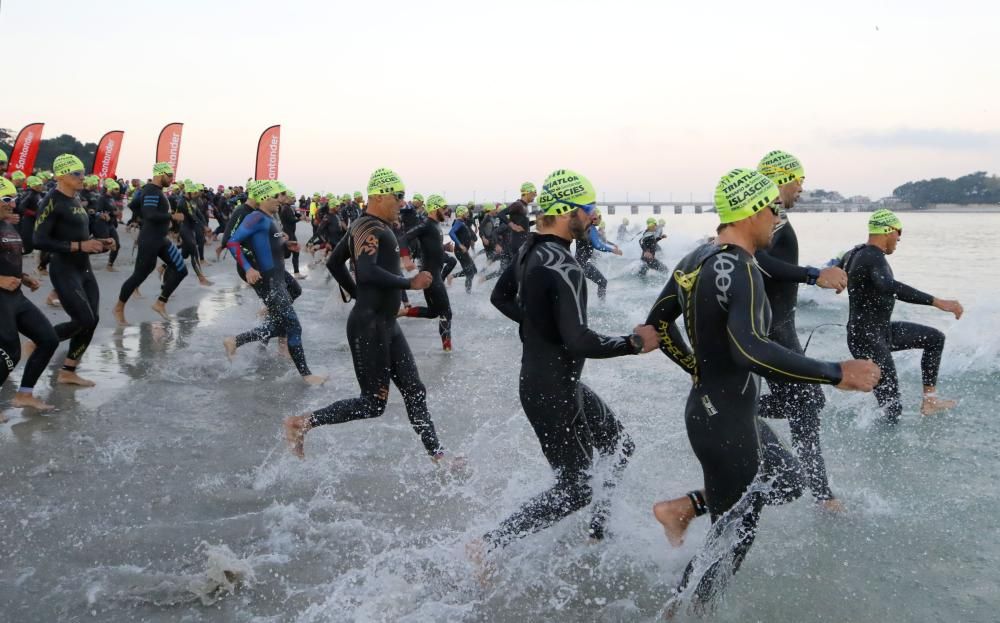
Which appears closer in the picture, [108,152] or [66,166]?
[66,166]

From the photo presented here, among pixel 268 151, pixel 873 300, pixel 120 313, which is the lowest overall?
pixel 120 313

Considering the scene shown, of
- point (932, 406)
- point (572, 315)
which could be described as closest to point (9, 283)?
point (572, 315)

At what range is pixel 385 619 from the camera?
3.12 m

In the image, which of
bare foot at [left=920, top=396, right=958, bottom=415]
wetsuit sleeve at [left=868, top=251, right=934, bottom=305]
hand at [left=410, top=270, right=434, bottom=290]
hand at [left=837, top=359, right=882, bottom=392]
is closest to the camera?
hand at [left=837, top=359, right=882, bottom=392]

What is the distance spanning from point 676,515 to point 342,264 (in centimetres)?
292

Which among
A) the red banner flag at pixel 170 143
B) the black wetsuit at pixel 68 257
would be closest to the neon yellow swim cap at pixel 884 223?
the black wetsuit at pixel 68 257

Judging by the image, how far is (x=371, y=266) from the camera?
4688mm

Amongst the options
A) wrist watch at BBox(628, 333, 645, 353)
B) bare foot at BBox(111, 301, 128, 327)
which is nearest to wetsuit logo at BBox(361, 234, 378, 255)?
wrist watch at BBox(628, 333, 645, 353)

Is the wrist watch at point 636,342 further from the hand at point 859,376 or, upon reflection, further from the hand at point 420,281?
the hand at point 420,281

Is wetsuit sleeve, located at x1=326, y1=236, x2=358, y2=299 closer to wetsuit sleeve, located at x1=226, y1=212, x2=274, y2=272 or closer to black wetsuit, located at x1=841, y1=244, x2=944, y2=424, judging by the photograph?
wetsuit sleeve, located at x1=226, y1=212, x2=274, y2=272

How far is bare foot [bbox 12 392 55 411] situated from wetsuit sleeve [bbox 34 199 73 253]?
1.30 m

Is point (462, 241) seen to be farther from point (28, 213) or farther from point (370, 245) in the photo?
point (370, 245)

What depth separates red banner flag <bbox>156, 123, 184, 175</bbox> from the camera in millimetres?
30688

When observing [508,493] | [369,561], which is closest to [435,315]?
[508,493]
